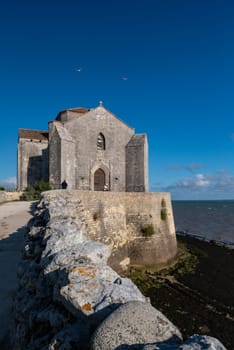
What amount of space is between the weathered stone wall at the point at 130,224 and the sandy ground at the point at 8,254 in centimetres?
308

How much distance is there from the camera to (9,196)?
20438 millimetres

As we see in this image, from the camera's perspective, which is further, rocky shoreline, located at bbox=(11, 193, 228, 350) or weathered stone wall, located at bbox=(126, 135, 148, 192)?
weathered stone wall, located at bbox=(126, 135, 148, 192)

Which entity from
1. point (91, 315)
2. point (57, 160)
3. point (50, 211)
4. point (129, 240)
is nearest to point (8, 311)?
point (50, 211)

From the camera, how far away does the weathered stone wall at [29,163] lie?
74.8 feet

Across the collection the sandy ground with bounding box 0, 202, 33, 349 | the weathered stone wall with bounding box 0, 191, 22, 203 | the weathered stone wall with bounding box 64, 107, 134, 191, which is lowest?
the sandy ground with bounding box 0, 202, 33, 349

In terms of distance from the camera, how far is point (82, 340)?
1.91 metres

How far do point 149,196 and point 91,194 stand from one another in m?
4.33

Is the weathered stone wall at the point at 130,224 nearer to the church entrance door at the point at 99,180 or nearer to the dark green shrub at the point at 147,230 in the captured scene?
the dark green shrub at the point at 147,230

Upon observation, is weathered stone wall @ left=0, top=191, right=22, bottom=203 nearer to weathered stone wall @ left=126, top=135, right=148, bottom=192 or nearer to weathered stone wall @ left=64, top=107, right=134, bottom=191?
weathered stone wall @ left=64, top=107, right=134, bottom=191

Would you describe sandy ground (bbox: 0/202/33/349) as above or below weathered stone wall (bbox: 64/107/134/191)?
below

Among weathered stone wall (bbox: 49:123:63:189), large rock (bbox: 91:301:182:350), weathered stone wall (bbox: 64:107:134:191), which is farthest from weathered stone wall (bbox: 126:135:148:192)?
large rock (bbox: 91:301:182:350)

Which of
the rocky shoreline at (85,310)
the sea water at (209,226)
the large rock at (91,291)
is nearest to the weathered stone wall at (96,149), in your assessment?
the sea water at (209,226)

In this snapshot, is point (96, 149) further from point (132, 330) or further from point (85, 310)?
point (132, 330)

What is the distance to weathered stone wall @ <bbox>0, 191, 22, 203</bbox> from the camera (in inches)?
779
